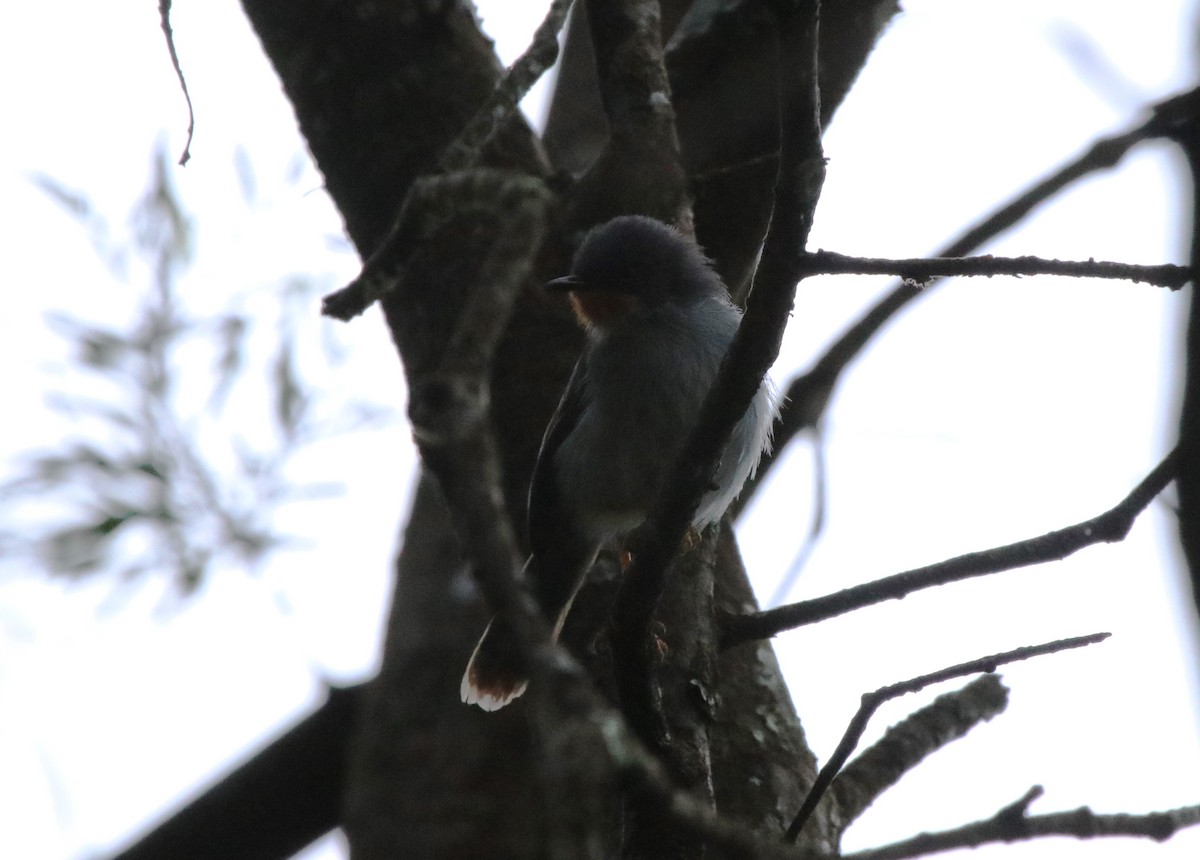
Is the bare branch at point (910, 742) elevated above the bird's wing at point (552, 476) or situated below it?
below

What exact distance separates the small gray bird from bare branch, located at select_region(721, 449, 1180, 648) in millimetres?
1401

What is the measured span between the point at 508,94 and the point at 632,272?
2.09m

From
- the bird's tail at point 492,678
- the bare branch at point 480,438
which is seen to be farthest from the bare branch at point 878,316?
the bare branch at point 480,438

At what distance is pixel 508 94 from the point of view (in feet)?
10.4

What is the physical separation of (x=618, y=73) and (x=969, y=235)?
164 cm

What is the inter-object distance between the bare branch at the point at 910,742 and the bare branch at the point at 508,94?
2.33 meters

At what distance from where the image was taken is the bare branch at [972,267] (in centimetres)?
262

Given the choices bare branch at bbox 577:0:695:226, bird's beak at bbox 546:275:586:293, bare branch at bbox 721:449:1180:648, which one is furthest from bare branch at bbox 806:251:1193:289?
bird's beak at bbox 546:275:586:293

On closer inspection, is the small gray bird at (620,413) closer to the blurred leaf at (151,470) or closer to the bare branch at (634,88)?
the bare branch at (634,88)

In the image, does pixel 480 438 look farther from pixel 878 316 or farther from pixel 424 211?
pixel 878 316

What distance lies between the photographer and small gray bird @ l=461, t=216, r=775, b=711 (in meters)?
4.97

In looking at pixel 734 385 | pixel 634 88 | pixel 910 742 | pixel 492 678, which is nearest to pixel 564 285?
pixel 634 88

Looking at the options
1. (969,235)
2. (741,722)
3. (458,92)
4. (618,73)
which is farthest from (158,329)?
(969,235)

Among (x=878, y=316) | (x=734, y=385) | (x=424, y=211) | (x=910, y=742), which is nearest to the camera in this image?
(x=424, y=211)
